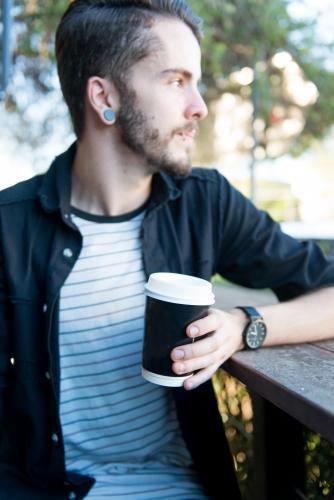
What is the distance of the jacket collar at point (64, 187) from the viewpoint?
1434 mm

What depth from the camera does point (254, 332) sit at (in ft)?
4.03

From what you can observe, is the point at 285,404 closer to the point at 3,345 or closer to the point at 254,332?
the point at 254,332

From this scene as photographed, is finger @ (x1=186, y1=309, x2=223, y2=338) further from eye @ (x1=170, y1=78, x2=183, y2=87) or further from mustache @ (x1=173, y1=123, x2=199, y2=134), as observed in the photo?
eye @ (x1=170, y1=78, x2=183, y2=87)

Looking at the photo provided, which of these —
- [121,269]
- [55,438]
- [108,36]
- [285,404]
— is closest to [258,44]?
[108,36]

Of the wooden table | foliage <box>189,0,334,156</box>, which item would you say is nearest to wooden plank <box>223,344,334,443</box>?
the wooden table

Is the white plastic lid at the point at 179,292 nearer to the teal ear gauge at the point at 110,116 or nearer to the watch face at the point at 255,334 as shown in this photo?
the watch face at the point at 255,334

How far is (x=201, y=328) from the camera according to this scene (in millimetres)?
1035

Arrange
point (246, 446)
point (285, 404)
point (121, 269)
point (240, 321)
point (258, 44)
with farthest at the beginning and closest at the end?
point (258, 44), point (246, 446), point (121, 269), point (240, 321), point (285, 404)

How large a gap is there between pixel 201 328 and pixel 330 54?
24.4 ft

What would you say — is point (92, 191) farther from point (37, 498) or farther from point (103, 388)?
point (37, 498)

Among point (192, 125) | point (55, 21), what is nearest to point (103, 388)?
point (192, 125)

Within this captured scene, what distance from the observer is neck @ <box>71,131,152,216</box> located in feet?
4.99

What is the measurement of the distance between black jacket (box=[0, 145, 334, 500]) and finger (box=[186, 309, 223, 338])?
38 centimetres

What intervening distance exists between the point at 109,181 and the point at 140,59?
35 cm
